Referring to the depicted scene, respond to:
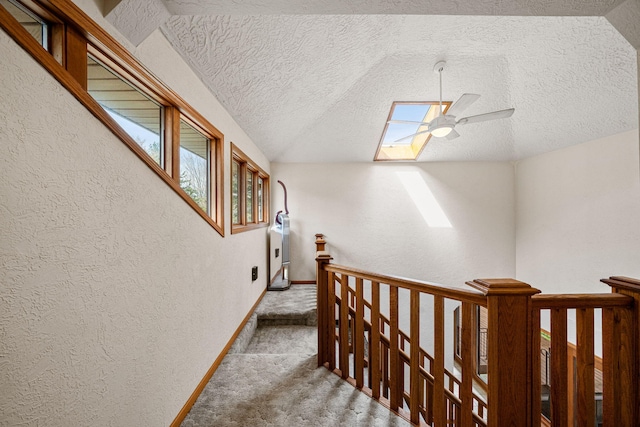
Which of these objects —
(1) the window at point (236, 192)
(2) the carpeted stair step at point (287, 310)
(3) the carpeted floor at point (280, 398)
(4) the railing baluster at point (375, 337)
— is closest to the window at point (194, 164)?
(1) the window at point (236, 192)

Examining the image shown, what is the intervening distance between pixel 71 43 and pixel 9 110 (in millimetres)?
378

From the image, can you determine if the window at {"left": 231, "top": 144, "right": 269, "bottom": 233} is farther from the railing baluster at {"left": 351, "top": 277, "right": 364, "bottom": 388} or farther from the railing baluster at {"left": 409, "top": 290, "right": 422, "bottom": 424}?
the railing baluster at {"left": 409, "top": 290, "right": 422, "bottom": 424}

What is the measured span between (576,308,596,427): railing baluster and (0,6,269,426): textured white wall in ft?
6.70

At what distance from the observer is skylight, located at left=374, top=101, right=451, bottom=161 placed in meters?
3.57

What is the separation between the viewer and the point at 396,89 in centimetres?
315

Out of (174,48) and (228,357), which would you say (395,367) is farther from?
(174,48)

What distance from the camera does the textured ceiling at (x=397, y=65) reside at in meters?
1.43

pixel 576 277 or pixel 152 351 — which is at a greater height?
pixel 152 351

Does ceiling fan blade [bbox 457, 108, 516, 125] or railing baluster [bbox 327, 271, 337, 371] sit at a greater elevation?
ceiling fan blade [bbox 457, 108, 516, 125]

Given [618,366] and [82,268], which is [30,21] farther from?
[618,366]

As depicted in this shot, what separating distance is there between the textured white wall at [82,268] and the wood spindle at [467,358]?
5.05ft

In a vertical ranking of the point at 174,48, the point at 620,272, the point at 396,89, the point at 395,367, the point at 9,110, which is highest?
the point at 396,89

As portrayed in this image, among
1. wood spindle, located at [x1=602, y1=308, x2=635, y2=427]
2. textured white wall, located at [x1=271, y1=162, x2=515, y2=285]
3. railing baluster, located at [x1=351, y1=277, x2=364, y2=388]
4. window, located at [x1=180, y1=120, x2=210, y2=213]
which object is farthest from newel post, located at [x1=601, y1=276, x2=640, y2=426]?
textured white wall, located at [x1=271, y1=162, x2=515, y2=285]

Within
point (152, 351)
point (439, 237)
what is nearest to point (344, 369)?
point (152, 351)
